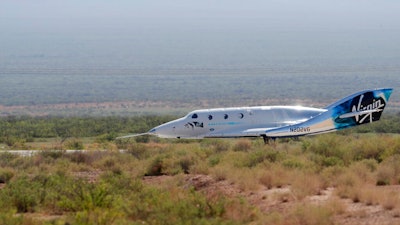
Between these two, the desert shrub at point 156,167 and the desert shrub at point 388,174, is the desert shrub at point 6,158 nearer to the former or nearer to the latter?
the desert shrub at point 156,167

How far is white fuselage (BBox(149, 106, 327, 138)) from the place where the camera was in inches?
1435

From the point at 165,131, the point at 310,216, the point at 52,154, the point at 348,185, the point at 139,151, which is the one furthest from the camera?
the point at 165,131

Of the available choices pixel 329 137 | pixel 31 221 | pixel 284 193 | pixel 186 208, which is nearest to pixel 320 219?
pixel 186 208

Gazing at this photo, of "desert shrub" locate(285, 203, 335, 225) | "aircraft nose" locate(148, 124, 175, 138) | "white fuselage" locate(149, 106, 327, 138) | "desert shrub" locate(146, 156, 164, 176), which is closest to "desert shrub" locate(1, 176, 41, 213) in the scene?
"desert shrub" locate(285, 203, 335, 225)

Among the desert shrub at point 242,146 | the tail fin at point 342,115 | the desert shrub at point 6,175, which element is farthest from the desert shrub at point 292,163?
the tail fin at point 342,115

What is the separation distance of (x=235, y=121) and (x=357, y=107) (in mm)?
5068

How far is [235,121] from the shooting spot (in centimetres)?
3659

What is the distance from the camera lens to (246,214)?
55.5 feet

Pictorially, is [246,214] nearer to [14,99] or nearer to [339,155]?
[339,155]

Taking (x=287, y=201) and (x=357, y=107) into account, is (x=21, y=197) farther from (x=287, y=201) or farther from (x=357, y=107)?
(x=357, y=107)

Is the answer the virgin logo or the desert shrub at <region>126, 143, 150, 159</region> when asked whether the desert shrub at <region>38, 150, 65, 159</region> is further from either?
the virgin logo

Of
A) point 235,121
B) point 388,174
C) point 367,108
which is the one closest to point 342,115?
point 367,108

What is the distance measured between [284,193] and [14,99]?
415ft

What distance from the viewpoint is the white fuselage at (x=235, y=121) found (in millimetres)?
36438
